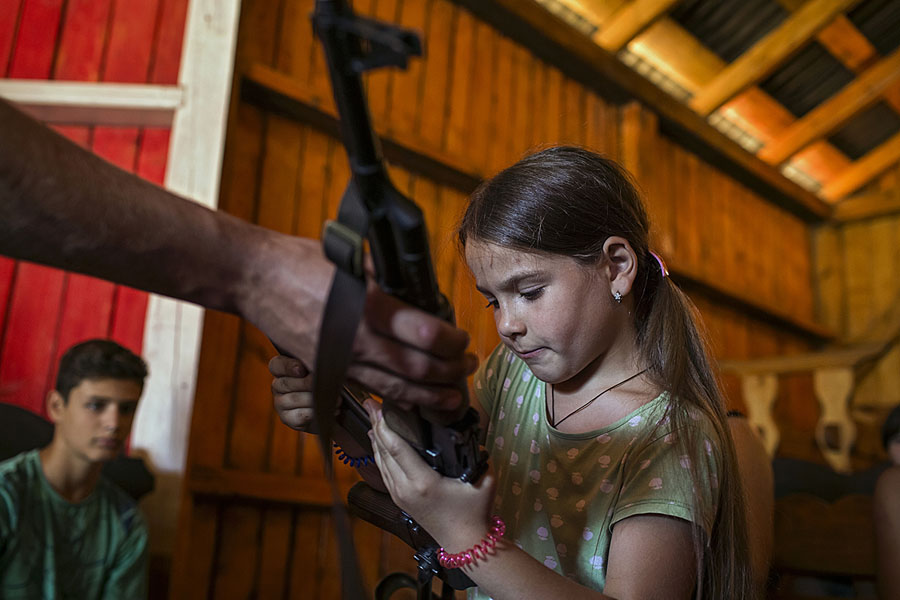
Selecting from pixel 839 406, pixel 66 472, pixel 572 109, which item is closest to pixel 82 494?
pixel 66 472

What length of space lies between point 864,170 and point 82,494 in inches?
240

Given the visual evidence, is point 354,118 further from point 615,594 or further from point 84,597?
point 84,597

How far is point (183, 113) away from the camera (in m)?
2.55

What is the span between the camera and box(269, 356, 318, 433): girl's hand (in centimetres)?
96

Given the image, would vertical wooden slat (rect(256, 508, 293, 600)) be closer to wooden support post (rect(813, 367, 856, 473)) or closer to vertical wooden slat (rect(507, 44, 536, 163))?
vertical wooden slat (rect(507, 44, 536, 163))

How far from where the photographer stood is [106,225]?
0.65m

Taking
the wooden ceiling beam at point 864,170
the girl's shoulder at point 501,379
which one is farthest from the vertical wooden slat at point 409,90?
the wooden ceiling beam at point 864,170

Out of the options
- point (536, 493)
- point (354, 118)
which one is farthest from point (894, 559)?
point (354, 118)

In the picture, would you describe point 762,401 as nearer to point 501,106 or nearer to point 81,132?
point 501,106

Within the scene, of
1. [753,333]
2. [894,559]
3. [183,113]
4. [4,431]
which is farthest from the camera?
[753,333]

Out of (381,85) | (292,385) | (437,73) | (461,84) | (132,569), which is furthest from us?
(461,84)

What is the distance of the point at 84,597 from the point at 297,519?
0.84 metres

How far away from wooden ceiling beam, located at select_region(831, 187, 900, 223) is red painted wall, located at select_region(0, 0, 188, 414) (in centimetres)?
548

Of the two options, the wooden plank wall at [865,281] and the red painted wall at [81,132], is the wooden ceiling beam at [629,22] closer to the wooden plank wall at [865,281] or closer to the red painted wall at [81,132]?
the red painted wall at [81,132]
